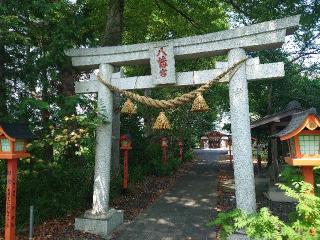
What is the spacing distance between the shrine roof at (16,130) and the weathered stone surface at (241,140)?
4.47 m

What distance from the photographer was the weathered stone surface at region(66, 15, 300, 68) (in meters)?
6.45

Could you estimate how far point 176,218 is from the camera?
8.95m

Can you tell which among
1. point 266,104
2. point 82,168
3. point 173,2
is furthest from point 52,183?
point 266,104

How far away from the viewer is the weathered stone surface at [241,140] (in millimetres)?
6621

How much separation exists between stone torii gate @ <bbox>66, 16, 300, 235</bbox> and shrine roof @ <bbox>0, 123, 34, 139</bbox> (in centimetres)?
190

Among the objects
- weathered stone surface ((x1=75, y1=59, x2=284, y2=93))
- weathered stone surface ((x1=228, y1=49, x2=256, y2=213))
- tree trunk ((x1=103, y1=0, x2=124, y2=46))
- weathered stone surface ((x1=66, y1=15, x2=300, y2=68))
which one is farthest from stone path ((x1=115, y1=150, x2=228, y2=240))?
tree trunk ((x1=103, y1=0, x2=124, y2=46))

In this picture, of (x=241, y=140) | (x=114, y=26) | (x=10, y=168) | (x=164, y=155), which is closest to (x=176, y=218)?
(x=241, y=140)

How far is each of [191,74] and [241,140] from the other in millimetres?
1920

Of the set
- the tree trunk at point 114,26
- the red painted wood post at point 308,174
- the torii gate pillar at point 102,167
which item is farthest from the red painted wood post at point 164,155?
the red painted wood post at point 308,174

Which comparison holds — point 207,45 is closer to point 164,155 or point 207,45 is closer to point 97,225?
point 97,225

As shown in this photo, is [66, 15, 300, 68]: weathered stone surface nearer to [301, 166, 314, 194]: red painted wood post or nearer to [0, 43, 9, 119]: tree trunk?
[0, 43, 9, 119]: tree trunk

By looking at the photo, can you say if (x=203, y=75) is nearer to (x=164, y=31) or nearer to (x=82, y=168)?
(x=82, y=168)

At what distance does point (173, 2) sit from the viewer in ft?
48.6

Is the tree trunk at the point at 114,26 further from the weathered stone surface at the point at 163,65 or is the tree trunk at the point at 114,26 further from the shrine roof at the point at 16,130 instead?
the shrine roof at the point at 16,130
